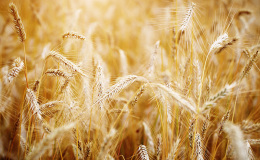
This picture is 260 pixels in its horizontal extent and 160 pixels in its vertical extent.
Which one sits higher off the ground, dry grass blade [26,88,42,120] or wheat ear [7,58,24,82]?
wheat ear [7,58,24,82]

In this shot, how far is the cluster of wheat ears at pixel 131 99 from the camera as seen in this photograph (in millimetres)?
999

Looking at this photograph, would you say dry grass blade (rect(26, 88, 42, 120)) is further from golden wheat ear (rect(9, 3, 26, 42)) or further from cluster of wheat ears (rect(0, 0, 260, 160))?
golden wheat ear (rect(9, 3, 26, 42))

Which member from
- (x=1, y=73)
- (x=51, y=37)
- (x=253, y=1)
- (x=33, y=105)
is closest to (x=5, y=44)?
(x=51, y=37)

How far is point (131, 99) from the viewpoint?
39.1 inches

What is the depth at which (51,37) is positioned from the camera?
269 cm

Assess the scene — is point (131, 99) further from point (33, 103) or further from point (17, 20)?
point (17, 20)

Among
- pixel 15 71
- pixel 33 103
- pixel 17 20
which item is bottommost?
pixel 33 103

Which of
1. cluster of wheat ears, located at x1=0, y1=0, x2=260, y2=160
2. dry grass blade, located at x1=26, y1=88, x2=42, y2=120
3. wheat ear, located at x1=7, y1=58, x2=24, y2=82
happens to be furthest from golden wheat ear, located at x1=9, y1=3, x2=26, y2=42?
dry grass blade, located at x1=26, y1=88, x2=42, y2=120

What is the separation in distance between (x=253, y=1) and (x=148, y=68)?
15.2 feet

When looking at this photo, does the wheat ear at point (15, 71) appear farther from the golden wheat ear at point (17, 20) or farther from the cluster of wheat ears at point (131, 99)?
the golden wheat ear at point (17, 20)

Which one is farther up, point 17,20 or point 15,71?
point 17,20

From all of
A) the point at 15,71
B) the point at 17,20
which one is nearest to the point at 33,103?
the point at 15,71

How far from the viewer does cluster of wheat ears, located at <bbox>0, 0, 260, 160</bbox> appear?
3.28 feet

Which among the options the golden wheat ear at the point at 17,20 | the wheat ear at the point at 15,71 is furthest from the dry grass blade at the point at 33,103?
the golden wheat ear at the point at 17,20
